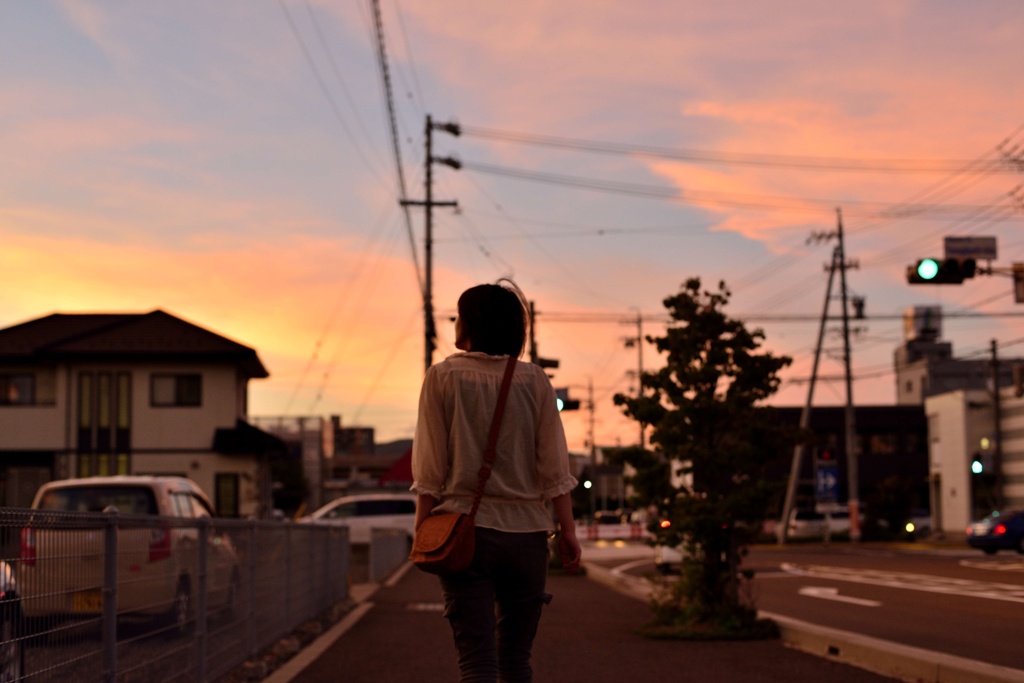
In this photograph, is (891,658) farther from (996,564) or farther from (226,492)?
(226,492)

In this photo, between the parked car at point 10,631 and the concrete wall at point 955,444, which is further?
the concrete wall at point 955,444

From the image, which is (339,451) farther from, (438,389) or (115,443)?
(438,389)

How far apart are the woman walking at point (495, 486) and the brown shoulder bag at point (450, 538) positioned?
4 cm

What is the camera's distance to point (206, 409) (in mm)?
42375

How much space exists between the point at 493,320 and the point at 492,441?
484 millimetres

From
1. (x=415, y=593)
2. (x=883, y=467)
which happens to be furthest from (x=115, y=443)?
(x=883, y=467)

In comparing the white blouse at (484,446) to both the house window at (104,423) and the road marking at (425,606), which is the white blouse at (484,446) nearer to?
the road marking at (425,606)

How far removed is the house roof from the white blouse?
126 feet

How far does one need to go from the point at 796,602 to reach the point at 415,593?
21.7ft

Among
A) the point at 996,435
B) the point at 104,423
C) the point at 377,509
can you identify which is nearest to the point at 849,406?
the point at 996,435

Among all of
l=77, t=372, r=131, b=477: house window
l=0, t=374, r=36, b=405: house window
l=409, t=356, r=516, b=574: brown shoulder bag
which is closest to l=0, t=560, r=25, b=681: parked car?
l=409, t=356, r=516, b=574: brown shoulder bag

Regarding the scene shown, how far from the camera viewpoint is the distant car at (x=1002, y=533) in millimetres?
35281

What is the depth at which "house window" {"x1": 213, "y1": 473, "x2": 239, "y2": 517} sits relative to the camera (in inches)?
1667

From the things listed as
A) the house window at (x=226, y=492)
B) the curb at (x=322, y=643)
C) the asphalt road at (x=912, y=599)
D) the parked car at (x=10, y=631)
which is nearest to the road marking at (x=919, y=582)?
the asphalt road at (x=912, y=599)
